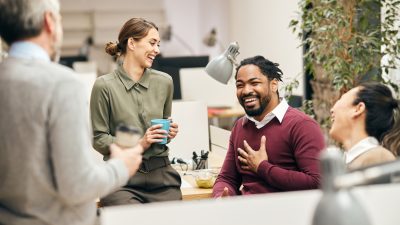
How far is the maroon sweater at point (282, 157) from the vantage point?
8.82ft

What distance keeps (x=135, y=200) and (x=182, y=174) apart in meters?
0.52

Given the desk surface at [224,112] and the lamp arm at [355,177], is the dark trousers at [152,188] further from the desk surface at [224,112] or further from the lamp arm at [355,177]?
the desk surface at [224,112]

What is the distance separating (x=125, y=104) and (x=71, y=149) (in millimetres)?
1428

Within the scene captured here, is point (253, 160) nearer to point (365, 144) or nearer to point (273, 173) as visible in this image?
point (273, 173)

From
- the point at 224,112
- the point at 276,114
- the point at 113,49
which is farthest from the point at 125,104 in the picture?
the point at 224,112

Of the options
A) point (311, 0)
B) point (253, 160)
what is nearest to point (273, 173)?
point (253, 160)

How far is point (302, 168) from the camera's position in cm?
272

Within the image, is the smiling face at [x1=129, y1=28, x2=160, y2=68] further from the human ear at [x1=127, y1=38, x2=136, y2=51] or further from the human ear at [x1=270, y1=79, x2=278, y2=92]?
the human ear at [x1=270, y1=79, x2=278, y2=92]

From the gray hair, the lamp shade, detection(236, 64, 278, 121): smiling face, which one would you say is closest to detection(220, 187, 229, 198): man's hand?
detection(236, 64, 278, 121): smiling face

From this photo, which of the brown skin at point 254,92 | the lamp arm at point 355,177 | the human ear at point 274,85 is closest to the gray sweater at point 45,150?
the lamp arm at point 355,177

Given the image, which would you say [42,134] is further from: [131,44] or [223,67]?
[223,67]

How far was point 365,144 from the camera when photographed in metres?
2.36

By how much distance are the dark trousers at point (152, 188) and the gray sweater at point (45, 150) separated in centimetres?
128

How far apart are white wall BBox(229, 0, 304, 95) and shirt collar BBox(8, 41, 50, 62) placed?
13.9 ft
